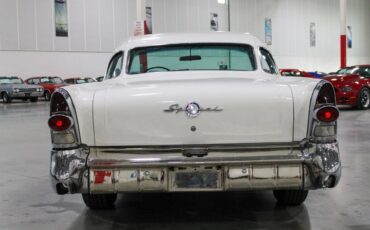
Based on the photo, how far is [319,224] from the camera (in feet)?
13.6

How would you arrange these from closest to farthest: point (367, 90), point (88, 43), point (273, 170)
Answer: point (273, 170) < point (367, 90) < point (88, 43)

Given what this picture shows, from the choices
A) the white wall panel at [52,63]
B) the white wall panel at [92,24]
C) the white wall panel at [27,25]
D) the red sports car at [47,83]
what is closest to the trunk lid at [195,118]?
the red sports car at [47,83]

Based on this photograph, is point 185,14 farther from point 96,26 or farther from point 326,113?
point 326,113

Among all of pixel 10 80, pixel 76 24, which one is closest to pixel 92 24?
pixel 76 24

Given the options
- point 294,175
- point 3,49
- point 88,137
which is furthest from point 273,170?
point 3,49

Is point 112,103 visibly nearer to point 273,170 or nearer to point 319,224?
point 273,170

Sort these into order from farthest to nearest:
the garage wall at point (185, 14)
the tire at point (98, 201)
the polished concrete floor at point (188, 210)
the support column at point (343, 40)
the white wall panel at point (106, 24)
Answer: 1. the garage wall at point (185, 14)
2. the white wall panel at point (106, 24)
3. the support column at point (343, 40)
4. the tire at point (98, 201)
5. the polished concrete floor at point (188, 210)

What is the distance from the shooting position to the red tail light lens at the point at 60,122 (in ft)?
12.5

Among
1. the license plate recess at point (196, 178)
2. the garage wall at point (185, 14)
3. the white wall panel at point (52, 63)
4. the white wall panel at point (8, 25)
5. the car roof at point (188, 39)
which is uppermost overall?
the garage wall at point (185, 14)

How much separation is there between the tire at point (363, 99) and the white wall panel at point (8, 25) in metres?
21.4

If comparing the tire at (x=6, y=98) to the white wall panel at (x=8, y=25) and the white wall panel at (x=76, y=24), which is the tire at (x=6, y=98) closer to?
the white wall panel at (x=8, y=25)

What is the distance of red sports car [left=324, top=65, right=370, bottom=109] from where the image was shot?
611 inches

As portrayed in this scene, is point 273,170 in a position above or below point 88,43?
below

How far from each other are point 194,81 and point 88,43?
1215 inches
